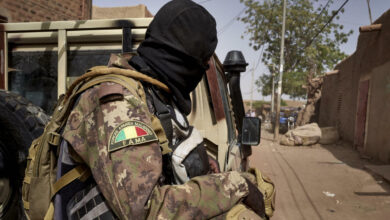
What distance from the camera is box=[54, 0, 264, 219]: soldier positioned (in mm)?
731

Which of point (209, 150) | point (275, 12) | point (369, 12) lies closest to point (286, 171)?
point (209, 150)

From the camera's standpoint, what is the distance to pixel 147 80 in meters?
0.98

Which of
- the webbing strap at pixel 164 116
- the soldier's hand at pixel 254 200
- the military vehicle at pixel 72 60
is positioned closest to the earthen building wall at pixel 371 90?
the military vehicle at pixel 72 60

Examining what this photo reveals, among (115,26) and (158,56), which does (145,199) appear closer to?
(158,56)

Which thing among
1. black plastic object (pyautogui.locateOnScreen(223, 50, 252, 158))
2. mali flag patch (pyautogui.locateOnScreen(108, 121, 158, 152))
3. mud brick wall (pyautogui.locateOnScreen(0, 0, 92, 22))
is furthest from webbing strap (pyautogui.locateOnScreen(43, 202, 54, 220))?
mud brick wall (pyautogui.locateOnScreen(0, 0, 92, 22))

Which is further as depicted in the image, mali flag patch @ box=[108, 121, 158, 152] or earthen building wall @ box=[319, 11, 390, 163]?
earthen building wall @ box=[319, 11, 390, 163]

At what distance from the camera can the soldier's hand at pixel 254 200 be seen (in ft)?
3.14

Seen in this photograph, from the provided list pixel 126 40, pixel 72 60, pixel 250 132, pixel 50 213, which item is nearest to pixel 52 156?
pixel 50 213

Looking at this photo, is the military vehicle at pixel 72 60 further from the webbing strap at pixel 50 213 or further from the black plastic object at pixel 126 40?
the webbing strap at pixel 50 213

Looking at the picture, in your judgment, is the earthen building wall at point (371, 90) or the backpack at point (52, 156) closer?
the backpack at point (52, 156)

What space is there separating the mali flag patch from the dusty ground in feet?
12.9

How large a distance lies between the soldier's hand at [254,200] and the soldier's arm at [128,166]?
0.29ft

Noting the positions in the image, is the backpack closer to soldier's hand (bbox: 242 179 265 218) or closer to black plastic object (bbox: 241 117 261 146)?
soldier's hand (bbox: 242 179 265 218)

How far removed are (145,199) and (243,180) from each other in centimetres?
39
